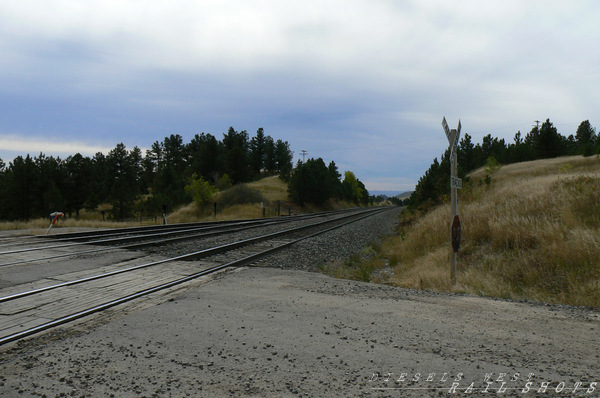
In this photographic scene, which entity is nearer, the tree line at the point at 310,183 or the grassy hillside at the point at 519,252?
the grassy hillside at the point at 519,252

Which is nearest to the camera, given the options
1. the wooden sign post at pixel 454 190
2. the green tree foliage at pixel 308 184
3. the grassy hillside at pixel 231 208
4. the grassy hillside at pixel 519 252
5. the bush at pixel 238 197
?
the grassy hillside at pixel 519 252

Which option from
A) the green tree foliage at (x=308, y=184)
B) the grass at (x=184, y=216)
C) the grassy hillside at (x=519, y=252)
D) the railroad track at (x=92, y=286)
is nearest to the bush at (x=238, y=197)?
the grass at (x=184, y=216)

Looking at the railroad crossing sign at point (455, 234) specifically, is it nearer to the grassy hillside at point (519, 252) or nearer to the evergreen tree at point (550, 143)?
the grassy hillside at point (519, 252)

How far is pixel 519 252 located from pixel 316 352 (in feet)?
23.1

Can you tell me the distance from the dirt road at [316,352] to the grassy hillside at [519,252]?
1961mm

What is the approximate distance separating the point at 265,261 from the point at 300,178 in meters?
55.5

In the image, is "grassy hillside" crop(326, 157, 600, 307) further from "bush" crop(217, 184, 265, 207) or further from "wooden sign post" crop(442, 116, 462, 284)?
"bush" crop(217, 184, 265, 207)

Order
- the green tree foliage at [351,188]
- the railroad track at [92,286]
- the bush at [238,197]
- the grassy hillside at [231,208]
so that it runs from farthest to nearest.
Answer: the green tree foliage at [351,188] < the bush at [238,197] < the grassy hillside at [231,208] < the railroad track at [92,286]

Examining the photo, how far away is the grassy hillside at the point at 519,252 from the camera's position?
24.4 feet

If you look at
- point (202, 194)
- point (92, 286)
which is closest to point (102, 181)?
point (202, 194)

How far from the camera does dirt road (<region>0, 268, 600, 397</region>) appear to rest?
10.5 feet

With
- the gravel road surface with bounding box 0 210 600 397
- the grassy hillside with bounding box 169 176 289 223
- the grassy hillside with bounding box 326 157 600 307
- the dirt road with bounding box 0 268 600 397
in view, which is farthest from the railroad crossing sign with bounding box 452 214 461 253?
the grassy hillside with bounding box 169 176 289 223

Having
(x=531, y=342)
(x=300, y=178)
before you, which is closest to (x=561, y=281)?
(x=531, y=342)

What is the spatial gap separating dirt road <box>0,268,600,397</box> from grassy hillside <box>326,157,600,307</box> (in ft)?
6.44
